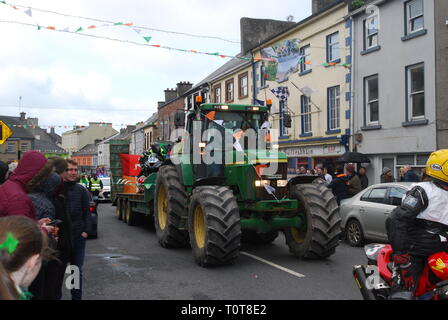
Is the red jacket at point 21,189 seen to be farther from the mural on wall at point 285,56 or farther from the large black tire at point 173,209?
the mural on wall at point 285,56

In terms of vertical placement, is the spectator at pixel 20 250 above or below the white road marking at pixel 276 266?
above

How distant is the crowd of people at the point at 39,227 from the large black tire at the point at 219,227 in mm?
2187

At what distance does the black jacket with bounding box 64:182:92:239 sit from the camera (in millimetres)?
5480

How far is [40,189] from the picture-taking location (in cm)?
462

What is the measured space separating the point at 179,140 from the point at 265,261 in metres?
3.69

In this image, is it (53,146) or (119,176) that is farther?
(53,146)

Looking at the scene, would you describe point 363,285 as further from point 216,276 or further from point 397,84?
point 397,84

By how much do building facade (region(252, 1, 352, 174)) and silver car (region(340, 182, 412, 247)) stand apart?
30.4 ft

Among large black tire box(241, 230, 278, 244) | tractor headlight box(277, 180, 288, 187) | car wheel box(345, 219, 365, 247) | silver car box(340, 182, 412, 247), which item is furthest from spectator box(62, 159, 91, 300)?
car wheel box(345, 219, 365, 247)

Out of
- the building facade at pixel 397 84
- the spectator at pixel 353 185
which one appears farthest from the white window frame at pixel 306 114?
the spectator at pixel 353 185

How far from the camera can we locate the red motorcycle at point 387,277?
12.3ft
